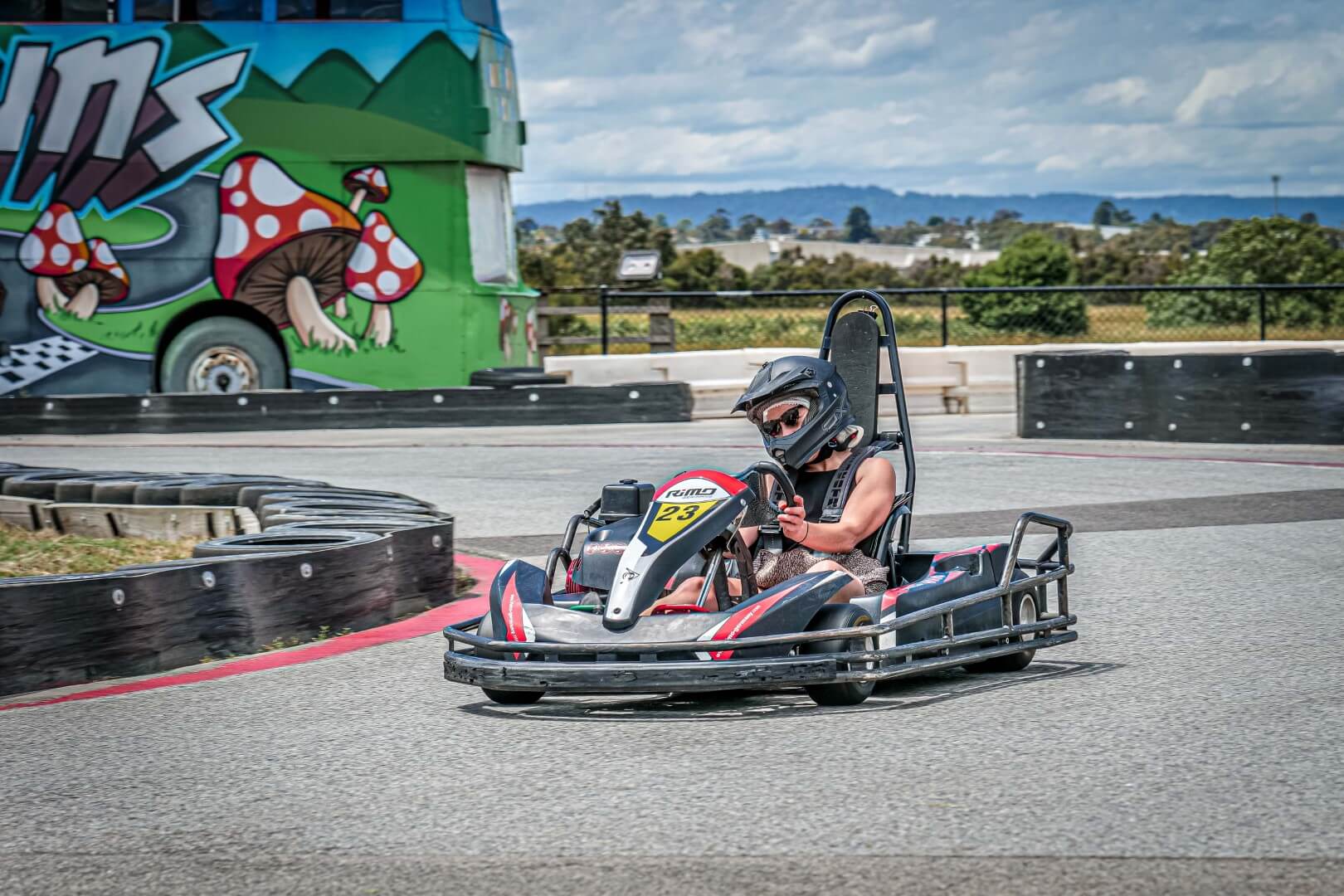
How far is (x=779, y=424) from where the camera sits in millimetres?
6406


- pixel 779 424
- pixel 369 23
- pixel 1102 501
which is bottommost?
pixel 1102 501

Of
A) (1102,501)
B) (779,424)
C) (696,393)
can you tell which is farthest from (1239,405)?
(779,424)

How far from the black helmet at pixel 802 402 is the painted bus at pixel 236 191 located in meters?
14.4

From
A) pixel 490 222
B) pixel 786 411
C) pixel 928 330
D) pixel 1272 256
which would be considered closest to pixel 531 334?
pixel 490 222

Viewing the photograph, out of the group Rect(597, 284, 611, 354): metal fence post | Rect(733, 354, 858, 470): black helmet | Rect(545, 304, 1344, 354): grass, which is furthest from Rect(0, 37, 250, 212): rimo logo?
Rect(733, 354, 858, 470): black helmet

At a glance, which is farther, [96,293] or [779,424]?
[96,293]

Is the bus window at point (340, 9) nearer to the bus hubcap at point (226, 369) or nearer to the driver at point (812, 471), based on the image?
the bus hubcap at point (226, 369)

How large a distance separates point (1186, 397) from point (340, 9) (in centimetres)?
1025

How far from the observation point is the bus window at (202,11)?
2006 cm

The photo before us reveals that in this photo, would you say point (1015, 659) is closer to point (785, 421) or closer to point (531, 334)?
point (785, 421)

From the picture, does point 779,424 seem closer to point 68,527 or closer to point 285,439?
point 68,527

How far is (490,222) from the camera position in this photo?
20.8m

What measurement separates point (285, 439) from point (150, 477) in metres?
7.67

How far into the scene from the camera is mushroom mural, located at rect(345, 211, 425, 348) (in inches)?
805
